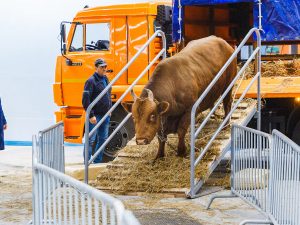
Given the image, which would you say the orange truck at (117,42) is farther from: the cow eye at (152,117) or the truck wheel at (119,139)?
the cow eye at (152,117)

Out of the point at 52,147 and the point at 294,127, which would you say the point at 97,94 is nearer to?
the point at 294,127

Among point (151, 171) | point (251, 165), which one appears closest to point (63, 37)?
point (151, 171)

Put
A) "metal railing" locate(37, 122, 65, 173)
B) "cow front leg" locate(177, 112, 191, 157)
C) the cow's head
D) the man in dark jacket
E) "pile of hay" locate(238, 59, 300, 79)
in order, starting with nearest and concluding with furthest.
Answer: "metal railing" locate(37, 122, 65, 173), the cow's head, "cow front leg" locate(177, 112, 191, 157), "pile of hay" locate(238, 59, 300, 79), the man in dark jacket

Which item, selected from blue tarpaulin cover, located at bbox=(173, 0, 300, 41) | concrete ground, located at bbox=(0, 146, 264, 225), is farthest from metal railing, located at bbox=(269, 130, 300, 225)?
blue tarpaulin cover, located at bbox=(173, 0, 300, 41)

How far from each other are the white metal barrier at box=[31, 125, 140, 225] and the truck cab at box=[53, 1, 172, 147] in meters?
7.31

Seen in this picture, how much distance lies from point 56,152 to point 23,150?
1067cm

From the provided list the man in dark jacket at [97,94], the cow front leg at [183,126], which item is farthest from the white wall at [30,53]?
the cow front leg at [183,126]

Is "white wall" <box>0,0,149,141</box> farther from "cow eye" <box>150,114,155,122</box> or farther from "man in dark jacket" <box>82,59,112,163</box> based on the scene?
"cow eye" <box>150,114,155,122</box>

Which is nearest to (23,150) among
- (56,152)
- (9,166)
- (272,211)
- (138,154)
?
(9,166)

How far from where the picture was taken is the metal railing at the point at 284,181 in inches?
209

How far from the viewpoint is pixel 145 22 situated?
13883mm

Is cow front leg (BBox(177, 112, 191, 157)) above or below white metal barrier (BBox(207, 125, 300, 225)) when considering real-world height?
below

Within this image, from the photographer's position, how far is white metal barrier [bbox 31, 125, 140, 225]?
3.50 meters

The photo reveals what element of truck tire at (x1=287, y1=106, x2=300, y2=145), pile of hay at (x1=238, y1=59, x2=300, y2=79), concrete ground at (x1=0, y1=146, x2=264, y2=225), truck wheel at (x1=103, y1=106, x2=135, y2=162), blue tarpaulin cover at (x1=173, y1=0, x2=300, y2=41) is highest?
blue tarpaulin cover at (x1=173, y1=0, x2=300, y2=41)
